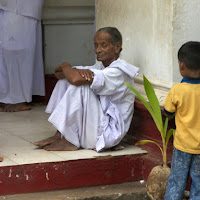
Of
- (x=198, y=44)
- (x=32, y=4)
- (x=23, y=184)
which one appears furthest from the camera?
(x=32, y=4)

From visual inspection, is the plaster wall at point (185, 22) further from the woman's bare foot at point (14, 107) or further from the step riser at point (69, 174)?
the woman's bare foot at point (14, 107)

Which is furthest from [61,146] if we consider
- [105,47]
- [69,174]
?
[105,47]

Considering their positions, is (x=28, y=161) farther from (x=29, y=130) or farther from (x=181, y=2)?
(x=181, y=2)

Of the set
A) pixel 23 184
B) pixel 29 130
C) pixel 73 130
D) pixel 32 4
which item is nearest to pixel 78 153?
pixel 73 130

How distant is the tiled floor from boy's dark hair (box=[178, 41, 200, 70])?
1.16 metres

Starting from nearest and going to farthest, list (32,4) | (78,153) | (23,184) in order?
(23,184), (78,153), (32,4)

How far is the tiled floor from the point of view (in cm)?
495

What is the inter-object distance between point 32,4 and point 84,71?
1.92 m

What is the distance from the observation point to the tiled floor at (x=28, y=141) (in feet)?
16.2

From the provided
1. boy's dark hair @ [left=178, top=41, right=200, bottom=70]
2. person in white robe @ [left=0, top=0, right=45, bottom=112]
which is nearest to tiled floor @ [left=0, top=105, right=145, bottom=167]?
person in white robe @ [left=0, top=0, right=45, bottom=112]

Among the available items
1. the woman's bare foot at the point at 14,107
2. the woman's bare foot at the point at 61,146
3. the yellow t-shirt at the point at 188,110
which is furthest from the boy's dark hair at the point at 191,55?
the woman's bare foot at the point at 14,107

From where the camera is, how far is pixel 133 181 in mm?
5195

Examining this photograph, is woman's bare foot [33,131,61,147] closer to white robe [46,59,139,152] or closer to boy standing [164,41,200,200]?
white robe [46,59,139,152]

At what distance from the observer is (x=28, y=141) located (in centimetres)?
554
